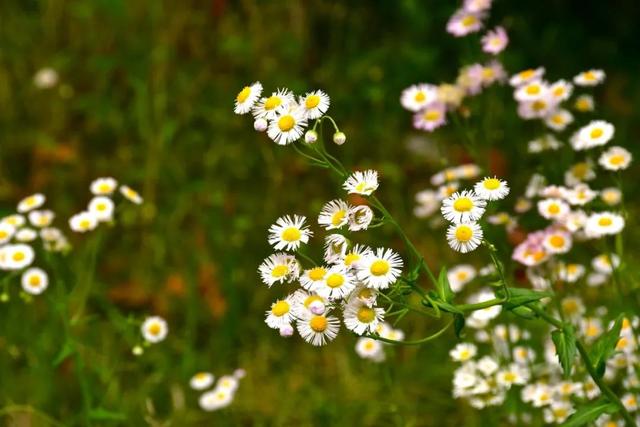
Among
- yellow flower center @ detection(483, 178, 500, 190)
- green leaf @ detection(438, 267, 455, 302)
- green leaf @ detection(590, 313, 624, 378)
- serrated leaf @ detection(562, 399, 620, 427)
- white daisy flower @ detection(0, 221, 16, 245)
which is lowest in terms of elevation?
serrated leaf @ detection(562, 399, 620, 427)

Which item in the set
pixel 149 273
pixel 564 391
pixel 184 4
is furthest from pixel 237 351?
pixel 184 4

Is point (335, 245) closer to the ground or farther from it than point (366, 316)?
farther from it

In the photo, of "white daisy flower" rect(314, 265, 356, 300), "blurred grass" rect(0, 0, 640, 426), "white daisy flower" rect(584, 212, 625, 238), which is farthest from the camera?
"blurred grass" rect(0, 0, 640, 426)

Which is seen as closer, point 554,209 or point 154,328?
point 554,209

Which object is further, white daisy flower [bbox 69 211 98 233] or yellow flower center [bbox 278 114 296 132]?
white daisy flower [bbox 69 211 98 233]

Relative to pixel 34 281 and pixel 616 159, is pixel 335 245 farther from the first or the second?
pixel 34 281

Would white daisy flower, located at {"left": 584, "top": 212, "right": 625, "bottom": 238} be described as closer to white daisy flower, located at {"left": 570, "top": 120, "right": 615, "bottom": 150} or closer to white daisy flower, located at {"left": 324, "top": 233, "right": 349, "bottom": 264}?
white daisy flower, located at {"left": 570, "top": 120, "right": 615, "bottom": 150}

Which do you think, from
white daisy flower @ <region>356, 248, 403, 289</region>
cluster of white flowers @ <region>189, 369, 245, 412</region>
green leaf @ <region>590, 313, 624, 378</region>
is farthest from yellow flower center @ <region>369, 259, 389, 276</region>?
cluster of white flowers @ <region>189, 369, 245, 412</region>

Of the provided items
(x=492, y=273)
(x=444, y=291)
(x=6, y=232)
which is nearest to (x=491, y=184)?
(x=444, y=291)
